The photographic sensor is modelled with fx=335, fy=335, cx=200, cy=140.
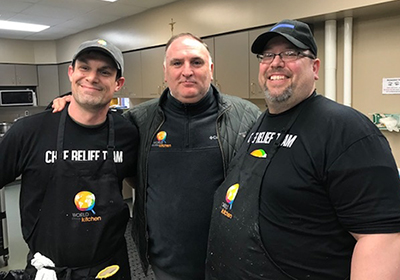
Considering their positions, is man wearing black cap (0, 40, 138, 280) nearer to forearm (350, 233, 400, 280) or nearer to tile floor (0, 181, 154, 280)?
forearm (350, 233, 400, 280)

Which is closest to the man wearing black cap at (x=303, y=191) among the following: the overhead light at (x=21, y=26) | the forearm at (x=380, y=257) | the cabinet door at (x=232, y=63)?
the forearm at (x=380, y=257)

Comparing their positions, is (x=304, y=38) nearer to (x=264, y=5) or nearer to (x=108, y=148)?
(x=108, y=148)

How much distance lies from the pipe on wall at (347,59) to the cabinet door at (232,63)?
36.8 inches

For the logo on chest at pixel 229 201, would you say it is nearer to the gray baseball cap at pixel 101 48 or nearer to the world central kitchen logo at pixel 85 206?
the world central kitchen logo at pixel 85 206

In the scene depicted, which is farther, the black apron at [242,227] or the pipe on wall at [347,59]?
the pipe on wall at [347,59]

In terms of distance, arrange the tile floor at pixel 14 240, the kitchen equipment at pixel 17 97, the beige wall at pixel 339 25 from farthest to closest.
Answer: the kitchen equipment at pixel 17 97
the tile floor at pixel 14 240
the beige wall at pixel 339 25

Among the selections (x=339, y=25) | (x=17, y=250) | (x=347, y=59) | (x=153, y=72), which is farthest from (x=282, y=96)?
(x=153, y=72)

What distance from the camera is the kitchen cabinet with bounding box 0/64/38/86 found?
6129mm

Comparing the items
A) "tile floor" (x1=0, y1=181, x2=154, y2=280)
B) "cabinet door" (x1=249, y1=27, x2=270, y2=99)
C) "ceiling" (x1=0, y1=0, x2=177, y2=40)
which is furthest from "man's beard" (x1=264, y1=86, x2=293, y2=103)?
"ceiling" (x1=0, y1=0, x2=177, y2=40)

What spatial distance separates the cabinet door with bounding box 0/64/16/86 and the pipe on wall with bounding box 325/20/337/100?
565cm

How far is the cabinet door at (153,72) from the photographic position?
14.6 feet

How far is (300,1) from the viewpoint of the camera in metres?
2.93

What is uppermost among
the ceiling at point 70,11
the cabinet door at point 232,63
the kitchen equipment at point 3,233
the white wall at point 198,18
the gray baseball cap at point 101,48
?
the ceiling at point 70,11

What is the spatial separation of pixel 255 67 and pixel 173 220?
2332 millimetres
